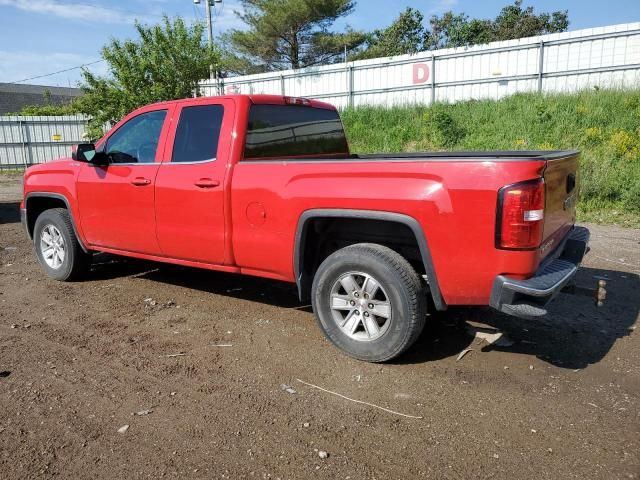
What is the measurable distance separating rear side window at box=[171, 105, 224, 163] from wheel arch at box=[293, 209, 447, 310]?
3.65 feet

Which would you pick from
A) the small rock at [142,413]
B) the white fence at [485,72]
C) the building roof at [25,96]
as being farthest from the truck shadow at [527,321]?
the building roof at [25,96]

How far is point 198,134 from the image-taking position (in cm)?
466

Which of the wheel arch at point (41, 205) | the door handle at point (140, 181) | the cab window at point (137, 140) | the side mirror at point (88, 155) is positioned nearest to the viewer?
the door handle at point (140, 181)

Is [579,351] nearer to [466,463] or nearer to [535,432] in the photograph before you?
[535,432]

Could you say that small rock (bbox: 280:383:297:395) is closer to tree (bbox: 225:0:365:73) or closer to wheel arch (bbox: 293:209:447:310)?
wheel arch (bbox: 293:209:447:310)

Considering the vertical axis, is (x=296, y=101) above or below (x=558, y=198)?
above

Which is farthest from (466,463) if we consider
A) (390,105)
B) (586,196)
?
(390,105)

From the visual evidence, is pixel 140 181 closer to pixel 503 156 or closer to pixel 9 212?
pixel 503 156

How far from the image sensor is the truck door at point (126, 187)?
4.92 meters

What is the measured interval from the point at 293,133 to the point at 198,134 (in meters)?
0.88

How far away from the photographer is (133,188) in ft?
16.4

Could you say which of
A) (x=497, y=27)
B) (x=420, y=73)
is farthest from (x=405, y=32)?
(x=420, y=73)

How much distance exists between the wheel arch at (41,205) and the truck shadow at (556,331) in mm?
3917

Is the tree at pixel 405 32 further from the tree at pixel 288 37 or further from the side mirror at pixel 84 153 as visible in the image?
the side mirror at pixel 84 153
